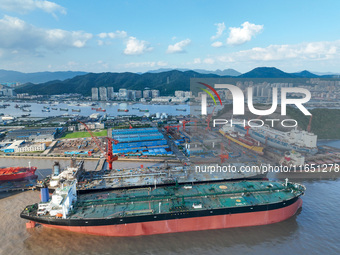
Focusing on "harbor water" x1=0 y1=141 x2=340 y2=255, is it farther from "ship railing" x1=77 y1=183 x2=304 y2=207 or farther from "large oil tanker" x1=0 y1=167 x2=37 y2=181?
"large oil tanker" x1=0 y1=167 x2=37 y2=181

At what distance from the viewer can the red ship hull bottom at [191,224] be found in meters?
6.83

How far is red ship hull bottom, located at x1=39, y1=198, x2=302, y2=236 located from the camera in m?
6.83

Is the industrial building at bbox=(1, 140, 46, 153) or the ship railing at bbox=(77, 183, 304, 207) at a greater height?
the industrial building at bbox=(1, 140, 46, 153)

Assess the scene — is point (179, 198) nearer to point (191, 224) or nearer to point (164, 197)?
point (164, 197)

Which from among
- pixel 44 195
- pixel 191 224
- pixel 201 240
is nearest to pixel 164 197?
pixel 191 224

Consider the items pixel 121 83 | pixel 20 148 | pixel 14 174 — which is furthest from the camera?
pixel 121 83

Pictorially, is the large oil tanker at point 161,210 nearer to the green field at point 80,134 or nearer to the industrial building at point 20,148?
the industrial building at point 20,148

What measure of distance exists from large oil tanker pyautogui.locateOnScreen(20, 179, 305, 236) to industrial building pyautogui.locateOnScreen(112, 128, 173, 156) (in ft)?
21.1

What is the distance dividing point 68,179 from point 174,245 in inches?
197

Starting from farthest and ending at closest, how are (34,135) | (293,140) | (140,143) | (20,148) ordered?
(34,135), (140,143), (20,148), (293,140)

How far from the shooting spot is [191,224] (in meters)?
7.15

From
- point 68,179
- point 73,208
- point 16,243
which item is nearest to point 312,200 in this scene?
point 73,208

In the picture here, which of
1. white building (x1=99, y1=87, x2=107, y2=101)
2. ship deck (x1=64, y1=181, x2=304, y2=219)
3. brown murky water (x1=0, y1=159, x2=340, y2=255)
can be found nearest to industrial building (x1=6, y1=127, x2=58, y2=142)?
brown murky water (x1=0, y1=159, x2=340, y2=255)

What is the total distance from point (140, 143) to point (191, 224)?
9.73m
